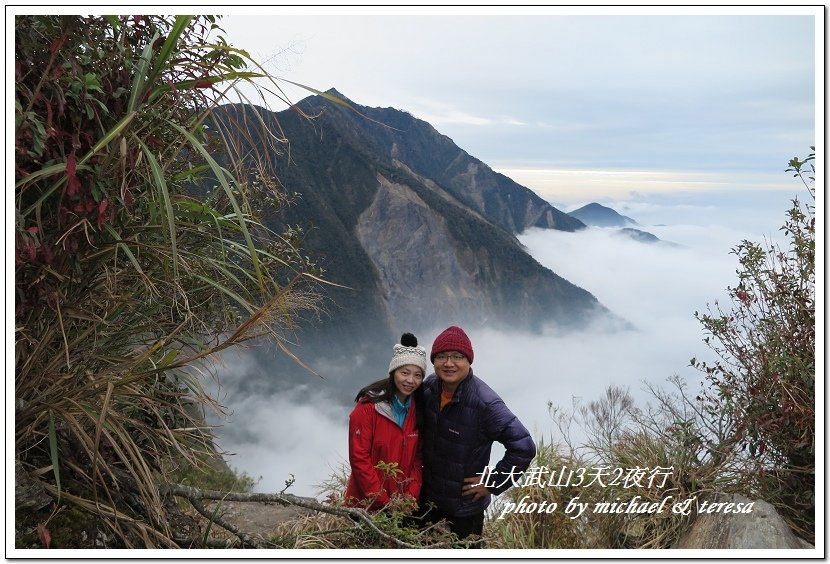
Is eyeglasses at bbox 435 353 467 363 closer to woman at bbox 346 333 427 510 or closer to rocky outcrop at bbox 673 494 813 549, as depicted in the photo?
woman at bbox 346 333 427 510

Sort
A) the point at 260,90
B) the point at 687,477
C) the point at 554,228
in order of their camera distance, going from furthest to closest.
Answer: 1. the point at 554,228
2. the point at 687,477
3. the point at 260,90

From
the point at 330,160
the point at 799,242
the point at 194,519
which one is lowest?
the point at 194,519

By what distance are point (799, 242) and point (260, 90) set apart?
9.81ft

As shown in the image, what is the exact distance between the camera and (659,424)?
4211 mm

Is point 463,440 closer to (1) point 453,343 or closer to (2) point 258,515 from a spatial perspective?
(1) point 453,343

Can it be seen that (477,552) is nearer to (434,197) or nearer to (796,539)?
(796,539)

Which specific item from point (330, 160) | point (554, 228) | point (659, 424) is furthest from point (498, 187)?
point (659, 424)

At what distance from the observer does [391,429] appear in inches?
122

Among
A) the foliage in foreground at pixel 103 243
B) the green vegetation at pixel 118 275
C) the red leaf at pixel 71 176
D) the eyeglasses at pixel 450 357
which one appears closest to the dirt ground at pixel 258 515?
the green vegetation at pixel 118 275

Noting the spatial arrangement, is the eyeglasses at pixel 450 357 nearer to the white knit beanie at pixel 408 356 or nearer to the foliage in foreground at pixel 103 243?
the white knit beanie at pixel 408 356

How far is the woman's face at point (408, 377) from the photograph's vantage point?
3.06 m

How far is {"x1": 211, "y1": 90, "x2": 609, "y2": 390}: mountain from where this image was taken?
99.7 feet

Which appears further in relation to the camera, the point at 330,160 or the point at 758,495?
the point at 330,160

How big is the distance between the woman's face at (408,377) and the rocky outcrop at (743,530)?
174cm
